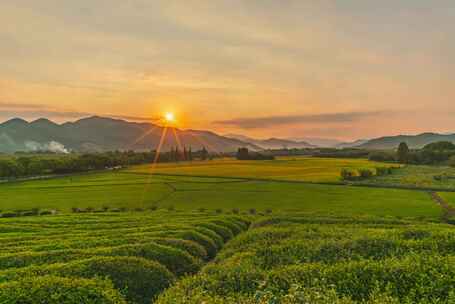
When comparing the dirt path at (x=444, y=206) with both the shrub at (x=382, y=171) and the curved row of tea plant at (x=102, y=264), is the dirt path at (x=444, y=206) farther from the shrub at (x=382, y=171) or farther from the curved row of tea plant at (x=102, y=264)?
the curved row of tea plant at (x=102, y=264)

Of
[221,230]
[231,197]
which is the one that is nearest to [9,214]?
[231,197]

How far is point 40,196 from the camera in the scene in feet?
288

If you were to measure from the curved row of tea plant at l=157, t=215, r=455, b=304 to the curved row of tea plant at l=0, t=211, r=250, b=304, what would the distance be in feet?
11.5

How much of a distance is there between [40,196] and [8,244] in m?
69.9

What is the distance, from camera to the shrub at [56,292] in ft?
45.6

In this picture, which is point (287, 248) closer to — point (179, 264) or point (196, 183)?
point (179, 264)

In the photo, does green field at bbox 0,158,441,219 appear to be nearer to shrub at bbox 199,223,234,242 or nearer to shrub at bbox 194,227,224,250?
shrub at bbox 199,223,234,242

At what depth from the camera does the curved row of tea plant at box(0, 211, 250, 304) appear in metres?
14.8

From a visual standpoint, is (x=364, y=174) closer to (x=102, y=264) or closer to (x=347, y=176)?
(x=347, y=176)

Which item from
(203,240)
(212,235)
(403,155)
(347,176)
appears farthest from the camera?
(403,155)

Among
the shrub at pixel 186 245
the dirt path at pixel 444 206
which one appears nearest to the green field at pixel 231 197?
the dirt path at pixel 444 206

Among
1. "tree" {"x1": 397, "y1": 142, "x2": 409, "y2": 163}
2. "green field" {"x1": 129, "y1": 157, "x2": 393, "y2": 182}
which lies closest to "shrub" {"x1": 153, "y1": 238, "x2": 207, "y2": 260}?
"green field" {"x1": 129, "y1": 157, "x2": 393, "y2": 182}

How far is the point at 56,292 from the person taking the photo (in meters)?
14.4

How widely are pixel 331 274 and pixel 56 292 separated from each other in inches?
534
